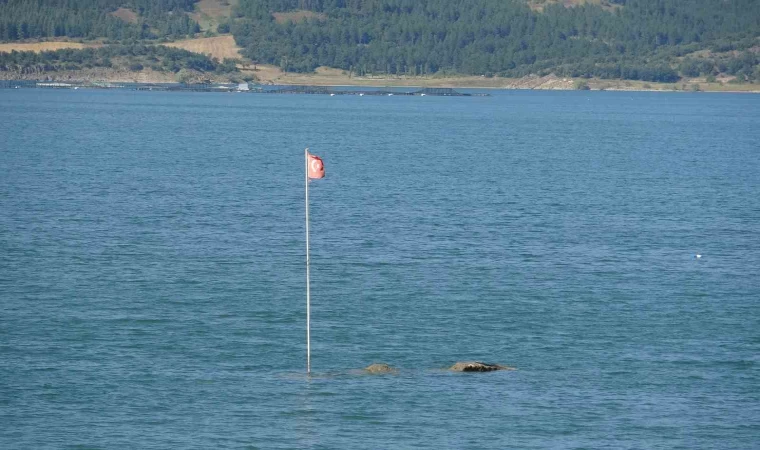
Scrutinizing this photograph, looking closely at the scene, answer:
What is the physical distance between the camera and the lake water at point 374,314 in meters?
35.2

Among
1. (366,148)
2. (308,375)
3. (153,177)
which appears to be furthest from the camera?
(366,148)

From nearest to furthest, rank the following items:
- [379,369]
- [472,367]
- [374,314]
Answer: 1. [379,369]
2. [472,367]
3. [374,314]

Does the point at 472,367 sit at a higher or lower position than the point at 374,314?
higher

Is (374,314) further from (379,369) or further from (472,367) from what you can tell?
(472,367)

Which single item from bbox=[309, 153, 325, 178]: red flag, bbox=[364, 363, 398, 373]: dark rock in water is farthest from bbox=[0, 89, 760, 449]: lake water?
bbox=[309, 153, 325, 178]: red flag

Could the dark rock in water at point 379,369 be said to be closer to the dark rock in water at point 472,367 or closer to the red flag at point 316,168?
the dark rock in water at point 472,367

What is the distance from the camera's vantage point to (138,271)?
56062 millimetres

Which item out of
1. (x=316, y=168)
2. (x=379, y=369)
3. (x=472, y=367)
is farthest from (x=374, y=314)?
(x=316, y=168)

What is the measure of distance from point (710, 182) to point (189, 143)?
222 feet

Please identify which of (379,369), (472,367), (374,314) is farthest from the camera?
(374,314)

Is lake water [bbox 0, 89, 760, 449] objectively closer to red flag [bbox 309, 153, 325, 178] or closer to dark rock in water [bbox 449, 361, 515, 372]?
dark rock in water [bbox 449, 361, 515, 372]

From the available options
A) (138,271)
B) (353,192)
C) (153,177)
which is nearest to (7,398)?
(138,271)

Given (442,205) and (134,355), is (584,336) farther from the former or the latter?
(442,205)

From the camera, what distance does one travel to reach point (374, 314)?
48.4m
